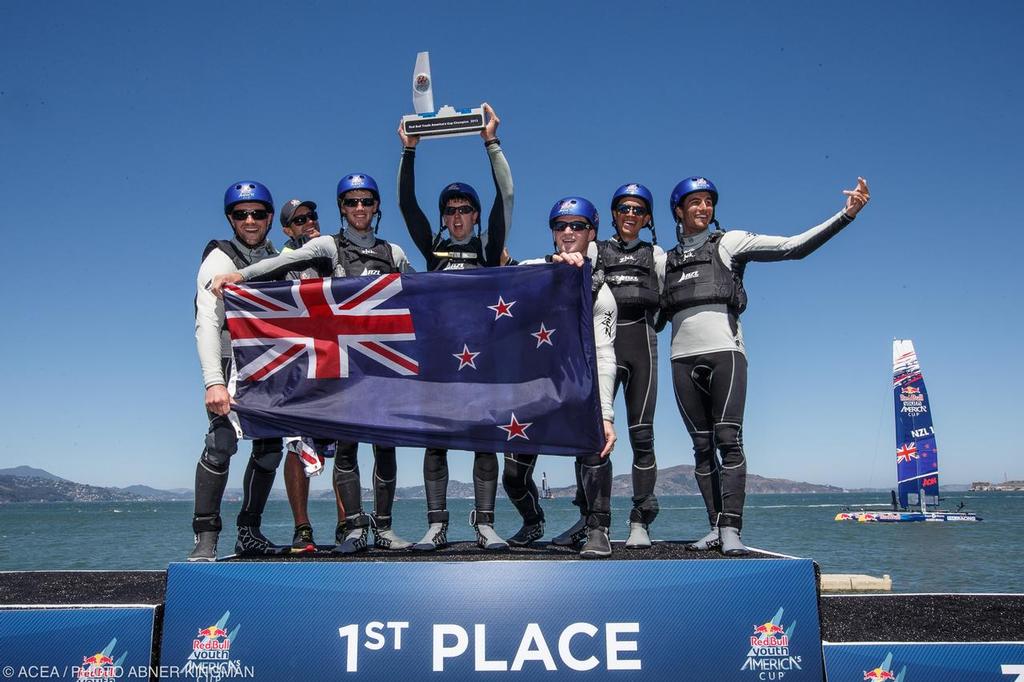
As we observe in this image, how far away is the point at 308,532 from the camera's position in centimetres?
661

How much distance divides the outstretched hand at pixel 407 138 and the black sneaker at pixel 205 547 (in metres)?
3.20

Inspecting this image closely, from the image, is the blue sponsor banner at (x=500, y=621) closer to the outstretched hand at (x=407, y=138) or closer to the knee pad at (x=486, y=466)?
the knee pad at (x=486, y=466)

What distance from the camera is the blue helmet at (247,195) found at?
6066 mm

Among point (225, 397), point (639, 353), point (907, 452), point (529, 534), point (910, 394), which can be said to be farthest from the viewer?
point (907, 452)

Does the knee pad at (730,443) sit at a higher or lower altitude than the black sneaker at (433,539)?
higher

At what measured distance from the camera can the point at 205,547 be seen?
539 cm

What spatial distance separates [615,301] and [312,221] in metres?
3.54

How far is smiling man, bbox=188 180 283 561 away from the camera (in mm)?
5590

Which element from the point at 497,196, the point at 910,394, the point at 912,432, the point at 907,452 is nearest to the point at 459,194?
the point at 497,196

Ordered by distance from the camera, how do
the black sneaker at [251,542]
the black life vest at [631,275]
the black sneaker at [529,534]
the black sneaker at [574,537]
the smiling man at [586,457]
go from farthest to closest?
the black sneaker at [529,534]
the black sneaker at [574,537]
the black life vest at [631,275]
the black sneaker at [251,542]
the smiling man at [586,457]

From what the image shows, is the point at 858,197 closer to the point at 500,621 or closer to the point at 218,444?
the point at 500,621

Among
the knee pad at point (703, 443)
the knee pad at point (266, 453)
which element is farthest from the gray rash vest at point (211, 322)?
the knee pad at point (703, 443)

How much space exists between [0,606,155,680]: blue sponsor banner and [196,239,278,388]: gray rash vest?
70.3 inches

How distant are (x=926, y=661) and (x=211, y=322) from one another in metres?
5.13
